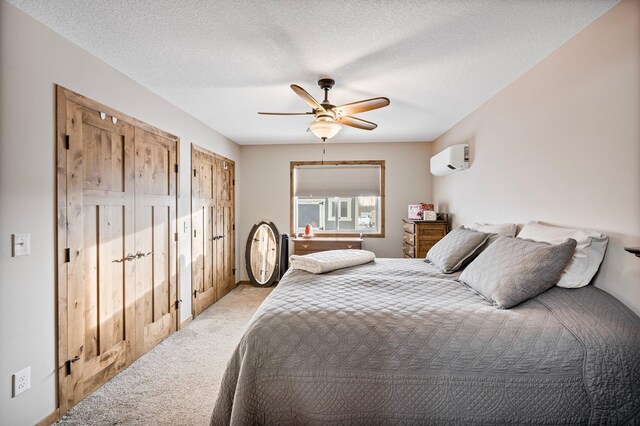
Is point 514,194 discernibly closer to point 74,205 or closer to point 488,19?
point 488,19

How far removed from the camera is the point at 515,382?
145 cm

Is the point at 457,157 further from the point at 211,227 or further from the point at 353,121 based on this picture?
the point at 211,227

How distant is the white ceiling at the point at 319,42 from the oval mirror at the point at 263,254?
8.84 ft

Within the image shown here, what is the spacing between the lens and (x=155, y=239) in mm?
3223

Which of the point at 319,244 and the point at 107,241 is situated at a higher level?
the point at 107,241

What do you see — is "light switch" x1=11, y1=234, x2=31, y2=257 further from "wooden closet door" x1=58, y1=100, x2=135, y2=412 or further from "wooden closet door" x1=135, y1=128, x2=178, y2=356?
A: "wooden closet door" x1=135, y1=128, x2=178, y2=356


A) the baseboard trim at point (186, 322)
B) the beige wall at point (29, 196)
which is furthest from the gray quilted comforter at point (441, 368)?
the baseboard trim at point (186, 322)

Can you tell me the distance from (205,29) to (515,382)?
251 centimetres

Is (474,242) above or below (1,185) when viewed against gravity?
below

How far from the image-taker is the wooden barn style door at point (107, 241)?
2170 millimetres

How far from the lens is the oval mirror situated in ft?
18.0

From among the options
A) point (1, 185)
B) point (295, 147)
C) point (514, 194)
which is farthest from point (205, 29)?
point (295, 147)

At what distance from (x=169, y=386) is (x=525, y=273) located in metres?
2.53

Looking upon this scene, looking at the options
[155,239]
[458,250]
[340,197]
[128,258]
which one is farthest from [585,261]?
[340,197]
